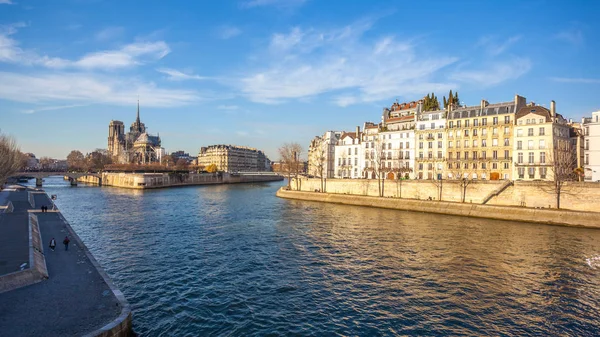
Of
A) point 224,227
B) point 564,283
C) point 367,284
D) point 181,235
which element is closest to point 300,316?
point 367,284

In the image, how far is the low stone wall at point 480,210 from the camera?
44.5 m

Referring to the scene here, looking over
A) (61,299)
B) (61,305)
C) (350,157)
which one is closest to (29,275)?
(61,299)

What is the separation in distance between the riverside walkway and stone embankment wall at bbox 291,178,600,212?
5565cm

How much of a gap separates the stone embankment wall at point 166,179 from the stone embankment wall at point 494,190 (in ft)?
243

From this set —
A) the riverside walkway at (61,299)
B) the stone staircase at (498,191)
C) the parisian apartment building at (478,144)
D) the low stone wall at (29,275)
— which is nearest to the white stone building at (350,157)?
the parisian apartment building at (478,144)

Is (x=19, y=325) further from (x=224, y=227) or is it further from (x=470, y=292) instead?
(x=224, y=227)

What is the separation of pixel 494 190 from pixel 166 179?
367 ft

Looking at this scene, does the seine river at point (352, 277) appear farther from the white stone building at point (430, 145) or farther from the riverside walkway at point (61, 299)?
the white stone building at point (430, 145)

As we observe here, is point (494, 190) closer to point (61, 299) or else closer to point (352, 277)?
point (352, 277)

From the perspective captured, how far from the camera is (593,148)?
54688 mm

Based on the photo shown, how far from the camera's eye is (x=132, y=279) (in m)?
23.4

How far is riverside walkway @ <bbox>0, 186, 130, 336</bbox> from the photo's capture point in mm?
13594

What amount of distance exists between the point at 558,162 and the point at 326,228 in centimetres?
3550

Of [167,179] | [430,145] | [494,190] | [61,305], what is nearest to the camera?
[61,305]
